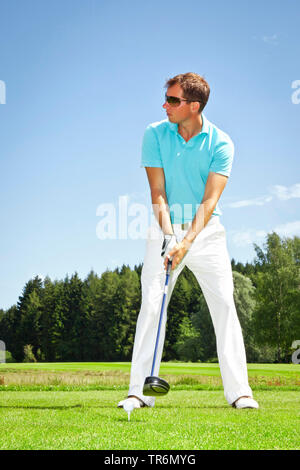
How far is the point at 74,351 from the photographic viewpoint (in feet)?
211

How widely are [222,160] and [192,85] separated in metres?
0.92

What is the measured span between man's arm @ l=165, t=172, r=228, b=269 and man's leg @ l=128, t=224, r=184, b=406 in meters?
0.34

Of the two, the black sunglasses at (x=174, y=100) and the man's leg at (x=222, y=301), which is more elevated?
the black sunglasses at (x=174, y=100)

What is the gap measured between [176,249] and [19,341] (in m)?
62.2

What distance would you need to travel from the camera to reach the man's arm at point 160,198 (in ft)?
17.4

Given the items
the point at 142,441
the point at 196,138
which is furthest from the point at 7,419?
the point at 196,138

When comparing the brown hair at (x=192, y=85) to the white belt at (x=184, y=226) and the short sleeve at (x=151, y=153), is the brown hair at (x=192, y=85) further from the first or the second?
the white belt at (x=184, y=226)

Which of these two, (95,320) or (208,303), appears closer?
(208,303)

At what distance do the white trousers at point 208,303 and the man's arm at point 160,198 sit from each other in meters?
0.18

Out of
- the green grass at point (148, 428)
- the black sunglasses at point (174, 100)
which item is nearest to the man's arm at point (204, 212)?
the black sunglasses at point (174, 100)

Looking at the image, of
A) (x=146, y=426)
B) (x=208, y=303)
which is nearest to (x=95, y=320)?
(x=208, y=303)

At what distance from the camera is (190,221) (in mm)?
5484

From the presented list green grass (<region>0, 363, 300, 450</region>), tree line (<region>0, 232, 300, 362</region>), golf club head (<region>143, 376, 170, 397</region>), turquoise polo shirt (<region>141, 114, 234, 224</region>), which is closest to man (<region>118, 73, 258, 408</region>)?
turquoise polo shirt (<region>141, 114, 234, 224</region>)

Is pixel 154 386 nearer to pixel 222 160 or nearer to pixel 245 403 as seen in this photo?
pixel 245 403
